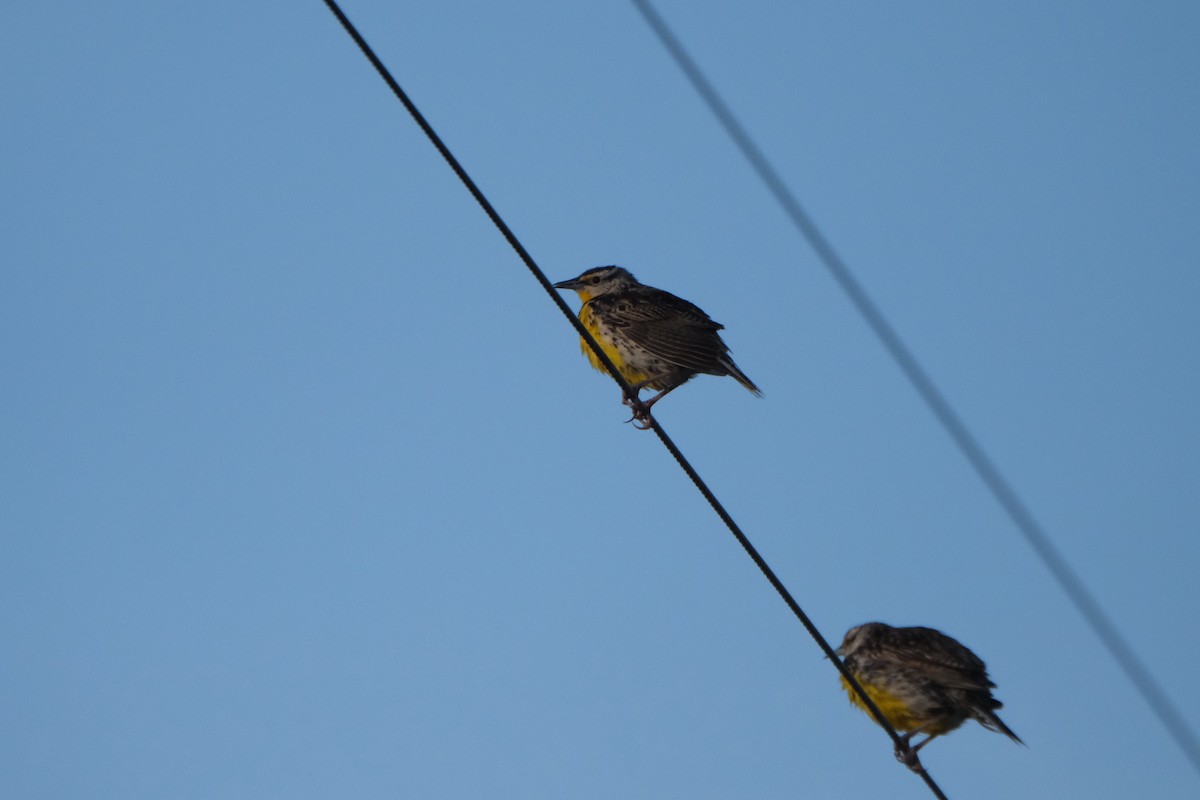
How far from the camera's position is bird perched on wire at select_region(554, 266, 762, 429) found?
11.8 m

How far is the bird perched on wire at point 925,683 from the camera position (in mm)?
10766

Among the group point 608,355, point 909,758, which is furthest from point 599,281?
point 909,758

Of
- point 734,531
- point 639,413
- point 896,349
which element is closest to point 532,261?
point 734,531

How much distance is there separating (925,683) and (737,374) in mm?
2869

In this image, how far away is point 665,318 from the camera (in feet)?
40.2

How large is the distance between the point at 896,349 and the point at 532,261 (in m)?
2.38

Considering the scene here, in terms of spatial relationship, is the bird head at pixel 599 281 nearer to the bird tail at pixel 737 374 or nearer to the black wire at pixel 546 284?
the bird tail at pixel 737 374

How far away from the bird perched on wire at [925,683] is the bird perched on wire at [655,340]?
2.28 meters

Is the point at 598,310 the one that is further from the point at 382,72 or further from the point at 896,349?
the point at 382,72

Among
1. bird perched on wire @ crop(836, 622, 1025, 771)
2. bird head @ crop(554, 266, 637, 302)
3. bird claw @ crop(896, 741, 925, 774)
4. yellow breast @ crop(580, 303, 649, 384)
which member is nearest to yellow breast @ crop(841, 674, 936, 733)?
bird perched on wire @ crop(836, 622, 1025, 771)

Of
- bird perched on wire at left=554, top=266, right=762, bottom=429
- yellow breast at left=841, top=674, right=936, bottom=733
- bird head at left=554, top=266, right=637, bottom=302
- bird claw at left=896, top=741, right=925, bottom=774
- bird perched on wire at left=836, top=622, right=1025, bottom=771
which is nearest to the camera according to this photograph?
bird claw at left=896, top=741, right=925, bottom=774

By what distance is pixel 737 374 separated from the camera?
39.1ft

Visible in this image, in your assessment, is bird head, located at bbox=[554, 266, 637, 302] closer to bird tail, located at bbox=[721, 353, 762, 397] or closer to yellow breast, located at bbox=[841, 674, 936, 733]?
bird tail, located at bbox=[721, 353, 762, 397]

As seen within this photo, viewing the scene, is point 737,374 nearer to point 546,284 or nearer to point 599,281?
point 599,281
